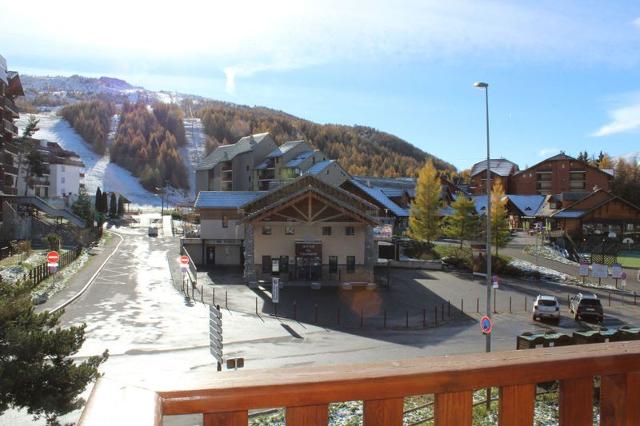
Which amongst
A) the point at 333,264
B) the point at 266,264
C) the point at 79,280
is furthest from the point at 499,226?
the point at 79,280

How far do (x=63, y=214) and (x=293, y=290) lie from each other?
39.4 metres

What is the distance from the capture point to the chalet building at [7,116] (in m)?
48.6

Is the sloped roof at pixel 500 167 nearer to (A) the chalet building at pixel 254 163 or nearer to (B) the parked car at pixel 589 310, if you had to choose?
(A) the chalet building at pixel 254 163

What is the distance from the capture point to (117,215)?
95.1 m

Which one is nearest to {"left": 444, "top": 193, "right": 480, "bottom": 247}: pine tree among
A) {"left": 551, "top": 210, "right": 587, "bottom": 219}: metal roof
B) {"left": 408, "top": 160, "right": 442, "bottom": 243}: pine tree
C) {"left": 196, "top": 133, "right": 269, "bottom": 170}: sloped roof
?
{"left": 408, "top": 160, "right": 442, "bottom": 243}: pine tree

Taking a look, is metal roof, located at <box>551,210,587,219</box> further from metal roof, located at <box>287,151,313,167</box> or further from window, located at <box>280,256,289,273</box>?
window, located at <box>280,256,289,273</box>

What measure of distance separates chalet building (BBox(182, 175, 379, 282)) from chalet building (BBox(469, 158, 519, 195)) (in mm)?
68717

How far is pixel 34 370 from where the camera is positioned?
10766mm

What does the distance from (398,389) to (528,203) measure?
94387mm

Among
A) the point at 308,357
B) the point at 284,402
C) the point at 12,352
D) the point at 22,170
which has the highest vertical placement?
the point at 22,170

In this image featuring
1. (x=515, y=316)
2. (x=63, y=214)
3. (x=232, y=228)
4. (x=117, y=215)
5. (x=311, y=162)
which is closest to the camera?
(x=515, y=316)

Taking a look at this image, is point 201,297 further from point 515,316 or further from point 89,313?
point 515,316

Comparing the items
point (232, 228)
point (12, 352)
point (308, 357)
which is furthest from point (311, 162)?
point (12, 352)

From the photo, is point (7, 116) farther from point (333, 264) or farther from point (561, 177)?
Result: point (561, 177)
